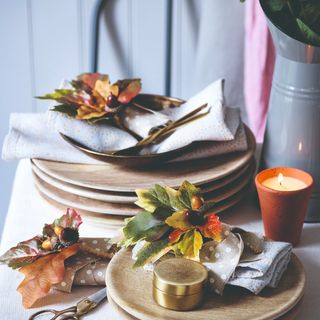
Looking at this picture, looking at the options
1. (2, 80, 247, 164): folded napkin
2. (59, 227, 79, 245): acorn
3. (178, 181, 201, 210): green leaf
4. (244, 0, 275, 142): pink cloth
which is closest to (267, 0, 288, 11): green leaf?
(2, 80, 247, 164): folded napkin

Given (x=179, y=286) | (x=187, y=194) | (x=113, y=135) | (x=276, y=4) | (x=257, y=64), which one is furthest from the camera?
(x=257, y=64)

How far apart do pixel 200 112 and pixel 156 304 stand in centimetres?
42

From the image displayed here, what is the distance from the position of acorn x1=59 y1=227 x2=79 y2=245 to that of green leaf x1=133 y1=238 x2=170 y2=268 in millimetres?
105

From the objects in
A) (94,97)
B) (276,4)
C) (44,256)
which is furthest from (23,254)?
(276,4)

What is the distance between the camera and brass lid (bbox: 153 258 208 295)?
0.69 metres

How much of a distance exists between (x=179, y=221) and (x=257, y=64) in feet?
2.51

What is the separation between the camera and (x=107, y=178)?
37.2 inches

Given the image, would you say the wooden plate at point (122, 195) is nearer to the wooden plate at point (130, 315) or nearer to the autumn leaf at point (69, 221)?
the autumn leaf at point (69, 221)

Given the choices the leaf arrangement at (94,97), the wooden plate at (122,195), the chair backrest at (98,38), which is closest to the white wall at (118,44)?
the chair backrest at (98,38)

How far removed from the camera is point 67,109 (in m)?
1.05

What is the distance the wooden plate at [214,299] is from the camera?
0.69 meters

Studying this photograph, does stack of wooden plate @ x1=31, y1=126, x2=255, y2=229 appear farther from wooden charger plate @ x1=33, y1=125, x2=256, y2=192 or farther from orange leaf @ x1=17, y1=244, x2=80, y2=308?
orange leaf @ x1=17, y1=244, x2=80, y2=308

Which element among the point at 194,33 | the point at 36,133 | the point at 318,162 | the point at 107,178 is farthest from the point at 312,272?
the point at 194,33

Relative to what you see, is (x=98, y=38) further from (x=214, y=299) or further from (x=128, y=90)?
(x=214, y=299)
